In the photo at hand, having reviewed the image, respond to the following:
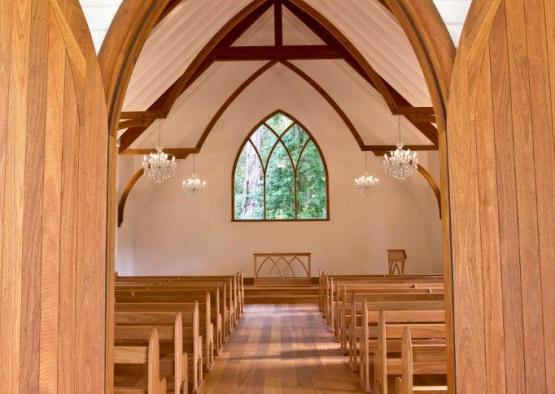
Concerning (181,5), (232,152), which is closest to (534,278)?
(181,5)

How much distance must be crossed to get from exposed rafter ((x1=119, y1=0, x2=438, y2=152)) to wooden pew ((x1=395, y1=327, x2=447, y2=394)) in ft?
22.8

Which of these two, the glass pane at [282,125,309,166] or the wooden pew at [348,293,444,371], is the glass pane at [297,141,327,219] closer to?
the glass pane at [282,125,309,166]

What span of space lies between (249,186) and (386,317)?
1124 centimetres

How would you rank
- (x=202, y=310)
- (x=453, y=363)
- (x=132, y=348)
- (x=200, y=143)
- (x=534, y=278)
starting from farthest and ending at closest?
(x=200, y=143) < (x=202, y=310) < (x=132, y=348) < (x=453, y=363) < (x=534, y=278)

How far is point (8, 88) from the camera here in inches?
72.2

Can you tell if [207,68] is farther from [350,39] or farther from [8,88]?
[8,88]

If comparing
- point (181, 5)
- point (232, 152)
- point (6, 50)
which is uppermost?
point (181, 5)

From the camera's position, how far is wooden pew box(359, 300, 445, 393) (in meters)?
3.87

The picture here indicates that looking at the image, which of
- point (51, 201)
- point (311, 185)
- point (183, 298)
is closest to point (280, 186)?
point (311, 185)

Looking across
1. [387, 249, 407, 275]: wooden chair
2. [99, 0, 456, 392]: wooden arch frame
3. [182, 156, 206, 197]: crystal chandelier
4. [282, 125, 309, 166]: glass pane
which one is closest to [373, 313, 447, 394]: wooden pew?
[99, 0, 456, 392]: wooden arch frame

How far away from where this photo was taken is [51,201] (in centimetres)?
209

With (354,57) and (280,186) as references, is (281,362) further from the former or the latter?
(280,186)

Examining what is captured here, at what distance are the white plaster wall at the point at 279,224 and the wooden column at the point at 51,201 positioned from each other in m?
12.2

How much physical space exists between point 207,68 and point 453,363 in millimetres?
10239
